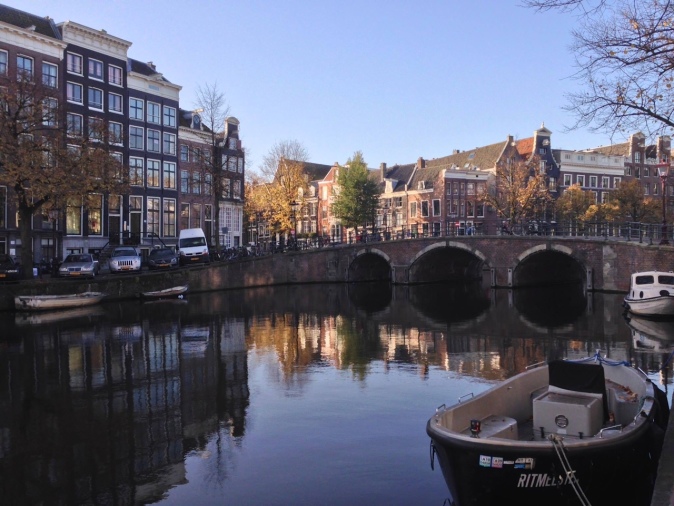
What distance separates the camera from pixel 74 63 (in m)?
46.7

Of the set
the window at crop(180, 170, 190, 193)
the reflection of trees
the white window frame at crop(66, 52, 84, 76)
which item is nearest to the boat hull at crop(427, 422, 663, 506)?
the reflection of trees

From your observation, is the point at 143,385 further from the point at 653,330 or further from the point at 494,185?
the point at 494,185

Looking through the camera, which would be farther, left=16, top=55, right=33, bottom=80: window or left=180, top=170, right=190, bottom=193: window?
left=180, top=170, right=190, bottom=193: window

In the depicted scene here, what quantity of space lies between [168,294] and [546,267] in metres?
29.3

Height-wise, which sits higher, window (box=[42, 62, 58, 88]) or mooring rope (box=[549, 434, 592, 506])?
window (box=[42, 62, 58, 88])

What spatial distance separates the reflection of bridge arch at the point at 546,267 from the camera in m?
44.4

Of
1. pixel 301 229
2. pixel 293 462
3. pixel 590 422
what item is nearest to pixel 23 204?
pixel 293 462

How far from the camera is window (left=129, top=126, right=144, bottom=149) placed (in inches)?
2034

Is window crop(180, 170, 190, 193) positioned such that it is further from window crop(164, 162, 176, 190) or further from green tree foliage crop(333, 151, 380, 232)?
green tree foliage crop(333, 151, 380, 232)

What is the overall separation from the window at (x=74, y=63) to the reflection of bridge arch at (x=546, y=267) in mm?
33242

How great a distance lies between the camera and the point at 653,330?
2598 cm

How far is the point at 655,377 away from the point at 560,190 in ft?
213

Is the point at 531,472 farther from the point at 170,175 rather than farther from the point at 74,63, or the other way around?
the point at 170,175

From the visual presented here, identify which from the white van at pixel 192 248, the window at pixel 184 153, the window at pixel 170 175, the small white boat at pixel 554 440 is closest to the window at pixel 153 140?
the window at pixel 170 175
